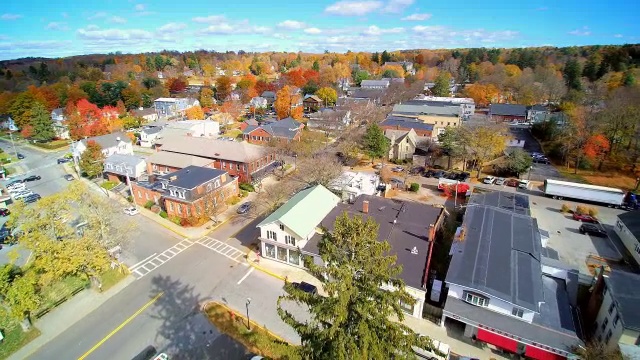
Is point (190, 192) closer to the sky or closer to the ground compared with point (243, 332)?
closer to the sky

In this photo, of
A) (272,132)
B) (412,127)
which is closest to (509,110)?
(412,127)

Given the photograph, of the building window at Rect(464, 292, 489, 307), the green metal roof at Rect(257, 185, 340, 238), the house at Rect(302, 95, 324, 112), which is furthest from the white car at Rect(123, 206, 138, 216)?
the house at Rect(302, 95, 324, 112)

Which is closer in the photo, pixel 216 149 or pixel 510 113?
pixel 216 149

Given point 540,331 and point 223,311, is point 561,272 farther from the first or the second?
point 223,311

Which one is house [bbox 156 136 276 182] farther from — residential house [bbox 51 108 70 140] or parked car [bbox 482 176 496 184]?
residential house [bbox 51 108 70 140]

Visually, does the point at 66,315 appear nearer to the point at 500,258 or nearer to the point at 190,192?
the point at 190,192

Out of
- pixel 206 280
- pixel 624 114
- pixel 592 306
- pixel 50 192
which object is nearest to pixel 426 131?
pixel 624 114

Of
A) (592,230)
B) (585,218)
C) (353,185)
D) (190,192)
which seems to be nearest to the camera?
(592,230)
